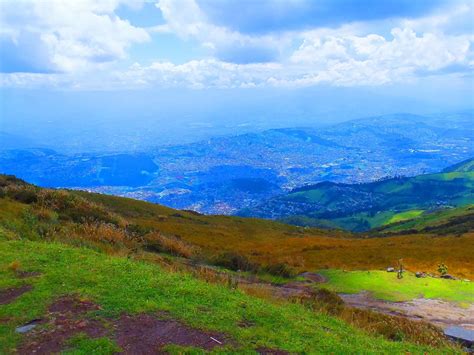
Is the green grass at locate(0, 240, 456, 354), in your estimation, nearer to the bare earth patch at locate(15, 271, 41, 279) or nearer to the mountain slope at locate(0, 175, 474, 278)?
the bare earth patch at locate(15, 271, 41, 279)

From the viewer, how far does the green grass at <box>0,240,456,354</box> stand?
27.7 ft

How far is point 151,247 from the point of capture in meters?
21.3

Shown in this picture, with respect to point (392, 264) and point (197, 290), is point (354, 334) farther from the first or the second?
point (392, 264)

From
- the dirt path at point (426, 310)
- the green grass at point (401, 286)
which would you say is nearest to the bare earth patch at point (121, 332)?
the dirt path at point (426, 310)

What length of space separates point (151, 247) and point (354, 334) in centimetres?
1322

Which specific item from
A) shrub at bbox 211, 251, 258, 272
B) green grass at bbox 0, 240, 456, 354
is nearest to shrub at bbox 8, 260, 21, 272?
Answer: green grass at bbox 0, 240, 456, 354

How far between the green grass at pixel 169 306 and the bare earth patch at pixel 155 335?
0.27 m

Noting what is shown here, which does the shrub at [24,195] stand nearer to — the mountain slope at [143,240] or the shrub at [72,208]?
the mountain slope at [143,240]

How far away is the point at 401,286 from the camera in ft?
59.5

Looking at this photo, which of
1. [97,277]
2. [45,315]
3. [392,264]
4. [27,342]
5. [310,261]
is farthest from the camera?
[310,261]

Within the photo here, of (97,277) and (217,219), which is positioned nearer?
(97,277)

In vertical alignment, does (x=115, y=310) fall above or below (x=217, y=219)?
below

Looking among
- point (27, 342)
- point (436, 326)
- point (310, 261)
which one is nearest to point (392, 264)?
point (310, 261)

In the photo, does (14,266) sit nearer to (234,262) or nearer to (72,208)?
(234,262)
